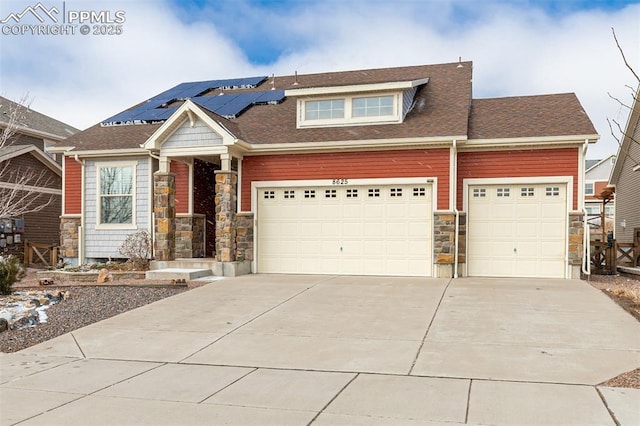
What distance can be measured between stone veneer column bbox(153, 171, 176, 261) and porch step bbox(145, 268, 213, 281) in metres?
0.89

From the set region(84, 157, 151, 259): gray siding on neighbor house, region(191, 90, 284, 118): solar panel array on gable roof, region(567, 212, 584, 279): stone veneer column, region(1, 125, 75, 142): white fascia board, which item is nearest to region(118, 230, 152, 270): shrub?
region(84, 157, 151, 259): gray siding on neighbor house

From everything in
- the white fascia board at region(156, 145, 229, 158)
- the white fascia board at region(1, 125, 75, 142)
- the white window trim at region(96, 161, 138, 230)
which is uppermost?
the white fascia board at region(1, 125, 75, 142)

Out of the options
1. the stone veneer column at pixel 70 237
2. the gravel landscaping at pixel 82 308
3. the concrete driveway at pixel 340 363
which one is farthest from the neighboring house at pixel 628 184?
the stone veneer column at pixel 70 237

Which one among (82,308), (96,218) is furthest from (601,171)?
(82,308)

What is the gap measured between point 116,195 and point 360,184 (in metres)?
7.34

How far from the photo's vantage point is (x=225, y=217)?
47.2 feet

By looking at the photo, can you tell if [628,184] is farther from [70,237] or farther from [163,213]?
[70,237]

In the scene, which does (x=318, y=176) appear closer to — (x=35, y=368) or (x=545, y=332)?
(x=545, y=332)

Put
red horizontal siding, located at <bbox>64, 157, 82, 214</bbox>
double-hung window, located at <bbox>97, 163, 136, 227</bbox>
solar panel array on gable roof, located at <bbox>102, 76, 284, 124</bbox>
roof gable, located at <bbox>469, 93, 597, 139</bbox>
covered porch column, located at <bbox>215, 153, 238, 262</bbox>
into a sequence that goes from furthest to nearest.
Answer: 1. solar panel array on gable roof, located at <bbox>102, 76, 284, 124</bbox>
2. red horizontal siding, located at <bbox>64, 157, 82, 214</bbox>
3. double-hung window, located at <bbox>97, 163, 136, 227</bbox>
4. covered porch column, located at <bbox>215, 153, 238, 262</bbox>
5. roof gable, located at <bbox>469, 93, 597, 139</bbox>

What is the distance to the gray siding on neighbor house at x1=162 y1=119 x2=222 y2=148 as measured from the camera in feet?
46.9

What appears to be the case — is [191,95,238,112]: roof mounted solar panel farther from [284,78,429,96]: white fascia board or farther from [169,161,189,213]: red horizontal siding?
[284,78,429,96]: white fascia board

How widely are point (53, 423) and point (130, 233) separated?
1186cm

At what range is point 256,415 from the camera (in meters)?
4.97

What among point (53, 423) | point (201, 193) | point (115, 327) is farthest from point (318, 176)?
point (53, 423)
